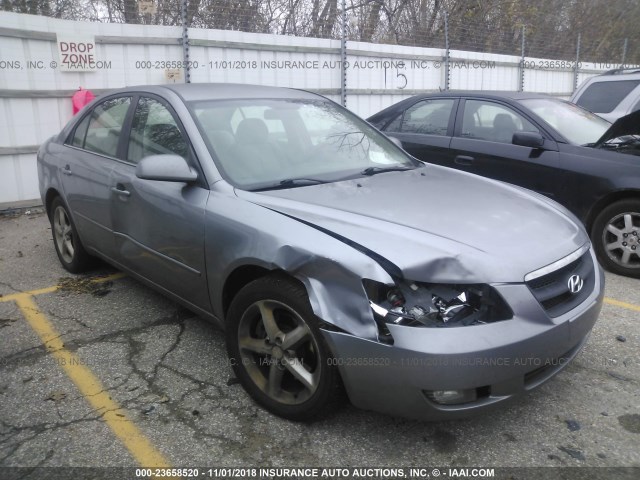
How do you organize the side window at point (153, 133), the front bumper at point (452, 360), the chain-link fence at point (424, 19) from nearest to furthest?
the front bumper at point (452, 360) → the side window at point (153, 133) → the chain-link fence at point (424, 19)

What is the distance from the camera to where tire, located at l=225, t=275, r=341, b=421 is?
239cm

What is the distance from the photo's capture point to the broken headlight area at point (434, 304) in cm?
219

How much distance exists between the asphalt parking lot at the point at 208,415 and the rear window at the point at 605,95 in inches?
179

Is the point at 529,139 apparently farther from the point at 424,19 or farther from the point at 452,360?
the point at 424,19

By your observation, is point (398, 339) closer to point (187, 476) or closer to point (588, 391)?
point (187, 476)

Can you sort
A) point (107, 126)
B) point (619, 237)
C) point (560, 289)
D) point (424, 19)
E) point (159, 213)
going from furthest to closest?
point (424, 19) → point (619, 237) → point (107, 126) → point (159, 213) → point (560, 289)

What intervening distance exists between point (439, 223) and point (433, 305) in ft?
1.57

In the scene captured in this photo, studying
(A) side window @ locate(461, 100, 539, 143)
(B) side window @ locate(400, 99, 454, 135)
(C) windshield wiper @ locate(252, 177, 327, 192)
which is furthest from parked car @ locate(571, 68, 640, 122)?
(C) windshield wiper @ locate(252, 177, 327, 192)

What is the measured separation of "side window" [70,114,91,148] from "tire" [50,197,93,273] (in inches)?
20.5

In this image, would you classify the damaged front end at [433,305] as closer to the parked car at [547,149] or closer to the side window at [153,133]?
the side window at [153,133]

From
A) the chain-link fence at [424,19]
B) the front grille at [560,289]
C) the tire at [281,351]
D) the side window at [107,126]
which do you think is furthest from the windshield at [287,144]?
the chain-link fence at [424,19]

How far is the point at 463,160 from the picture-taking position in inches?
219

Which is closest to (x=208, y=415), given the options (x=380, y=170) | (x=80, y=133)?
(x=380, y=170)

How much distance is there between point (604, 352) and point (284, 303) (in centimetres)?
211
